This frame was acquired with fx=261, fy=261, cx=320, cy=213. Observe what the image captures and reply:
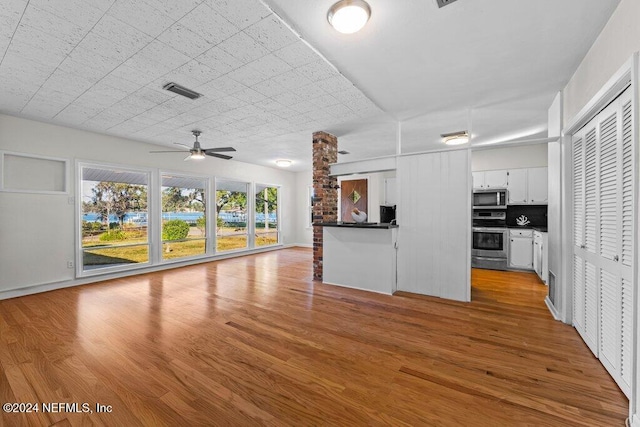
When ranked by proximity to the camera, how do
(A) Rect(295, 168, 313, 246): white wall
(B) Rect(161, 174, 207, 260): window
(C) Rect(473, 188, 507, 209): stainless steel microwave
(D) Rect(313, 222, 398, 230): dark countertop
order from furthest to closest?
(A) Rect(295, 168, 313, 246): white wall < (B) Rect(161, 174, 207, 260): window < (C) Rect(473, 188, 507, 209): stainless steel microwave < (D) Rect(313, 222, 398, 230): dark countertop

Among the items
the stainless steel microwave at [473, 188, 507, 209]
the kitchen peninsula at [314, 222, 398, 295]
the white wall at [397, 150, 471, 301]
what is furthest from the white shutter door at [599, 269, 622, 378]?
the stainless steel microwave at [473, 188, 507, 209]

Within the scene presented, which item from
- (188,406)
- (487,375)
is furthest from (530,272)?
(188,406)

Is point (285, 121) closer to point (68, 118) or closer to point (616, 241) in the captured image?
point (68, 118)

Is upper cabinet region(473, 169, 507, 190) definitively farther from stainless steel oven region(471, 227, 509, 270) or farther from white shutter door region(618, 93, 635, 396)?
white shutter door region(618, 93, 635, 396)

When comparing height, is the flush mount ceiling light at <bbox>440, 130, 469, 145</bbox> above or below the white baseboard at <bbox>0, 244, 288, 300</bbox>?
above

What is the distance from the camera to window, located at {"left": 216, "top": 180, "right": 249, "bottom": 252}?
291 inches

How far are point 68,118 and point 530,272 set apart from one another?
28.9ft

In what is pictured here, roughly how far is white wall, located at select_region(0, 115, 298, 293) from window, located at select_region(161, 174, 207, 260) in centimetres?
101

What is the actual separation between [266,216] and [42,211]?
539 centimetres

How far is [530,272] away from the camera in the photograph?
5.28 meters

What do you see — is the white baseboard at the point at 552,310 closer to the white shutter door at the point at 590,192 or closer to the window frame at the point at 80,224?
the white shutter door at the point at 590,192

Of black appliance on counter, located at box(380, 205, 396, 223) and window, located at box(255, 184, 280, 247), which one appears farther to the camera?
window, located at box(255, 184, 280, 247)

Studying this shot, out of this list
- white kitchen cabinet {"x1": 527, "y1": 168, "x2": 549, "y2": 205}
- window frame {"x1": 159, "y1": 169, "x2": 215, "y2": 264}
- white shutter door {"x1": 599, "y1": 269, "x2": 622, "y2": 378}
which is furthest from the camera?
window frame {"x1": 159, "y1": 169, "x2": 215, "y2": 264}

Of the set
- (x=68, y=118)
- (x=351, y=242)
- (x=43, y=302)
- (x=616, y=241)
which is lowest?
(x=43, y=302)
